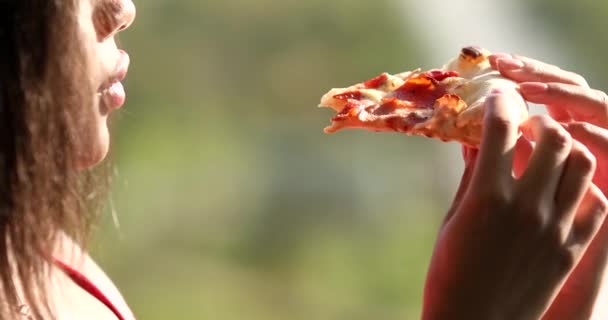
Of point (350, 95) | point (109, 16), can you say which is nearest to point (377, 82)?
point (350, 95)

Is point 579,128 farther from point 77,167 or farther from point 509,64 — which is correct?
point 77,167

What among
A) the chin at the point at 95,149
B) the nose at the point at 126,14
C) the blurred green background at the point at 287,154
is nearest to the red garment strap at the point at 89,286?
the chin at the point at 95,149

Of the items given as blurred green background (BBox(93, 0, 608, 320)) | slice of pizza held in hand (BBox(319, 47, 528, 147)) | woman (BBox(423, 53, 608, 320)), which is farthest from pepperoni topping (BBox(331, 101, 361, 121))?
blurred green background (BBox(93, 0, 608, 320))

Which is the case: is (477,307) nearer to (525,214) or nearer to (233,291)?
(525,214)

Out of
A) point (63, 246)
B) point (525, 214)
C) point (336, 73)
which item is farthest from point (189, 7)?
point (525, 214)

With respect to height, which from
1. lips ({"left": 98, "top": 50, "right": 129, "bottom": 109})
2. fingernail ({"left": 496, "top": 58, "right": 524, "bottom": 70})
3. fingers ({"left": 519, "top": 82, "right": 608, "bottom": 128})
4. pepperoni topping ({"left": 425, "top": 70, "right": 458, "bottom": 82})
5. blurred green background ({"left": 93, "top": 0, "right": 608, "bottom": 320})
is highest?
blurred green background ({"left": 93, "top": 0, "right": 608, "bottom": 320})

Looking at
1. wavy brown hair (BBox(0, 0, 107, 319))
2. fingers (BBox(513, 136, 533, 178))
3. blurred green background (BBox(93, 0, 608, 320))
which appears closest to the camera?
wavy brown hair (BBox(0, 0, 107, 319))

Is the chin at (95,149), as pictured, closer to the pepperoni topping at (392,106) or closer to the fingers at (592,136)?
the pepperoni topping at (392,106)

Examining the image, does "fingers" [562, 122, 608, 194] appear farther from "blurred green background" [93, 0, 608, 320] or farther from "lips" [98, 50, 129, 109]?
"blurred green background" [93, 0, 608, 320]
